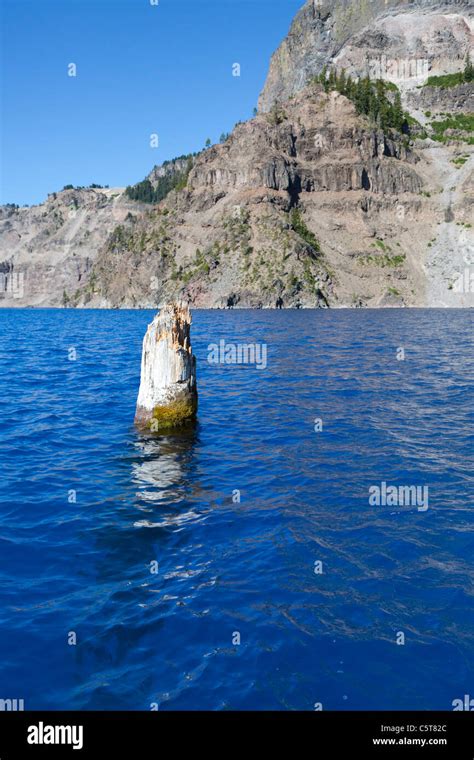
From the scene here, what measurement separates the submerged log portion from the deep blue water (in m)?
1.02

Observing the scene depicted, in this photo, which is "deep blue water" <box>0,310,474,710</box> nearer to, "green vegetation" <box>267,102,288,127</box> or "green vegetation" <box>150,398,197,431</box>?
"green vegetation" <box>150,398,197,431</box>

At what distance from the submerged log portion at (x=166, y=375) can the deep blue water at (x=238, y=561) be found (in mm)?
1016

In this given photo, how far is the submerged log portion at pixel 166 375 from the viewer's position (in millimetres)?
22062

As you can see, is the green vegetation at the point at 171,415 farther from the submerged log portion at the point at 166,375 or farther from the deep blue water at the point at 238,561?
the deep blue water at the point at 238,561

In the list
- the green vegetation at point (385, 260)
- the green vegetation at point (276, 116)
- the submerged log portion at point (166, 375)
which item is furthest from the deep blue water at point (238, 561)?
the green vegetation at point (276, 116)

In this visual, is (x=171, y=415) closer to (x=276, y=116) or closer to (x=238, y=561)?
(x=238, y=561)

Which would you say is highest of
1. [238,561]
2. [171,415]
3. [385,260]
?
[385,260]

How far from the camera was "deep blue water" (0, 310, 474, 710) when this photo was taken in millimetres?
8062

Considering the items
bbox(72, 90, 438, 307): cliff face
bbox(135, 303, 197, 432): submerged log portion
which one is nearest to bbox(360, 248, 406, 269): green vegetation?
bbox(72, 90, 438, 307): cliff face

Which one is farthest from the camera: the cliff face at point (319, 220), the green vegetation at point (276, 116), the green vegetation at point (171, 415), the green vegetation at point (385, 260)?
the green vegetation at point (276, 116)

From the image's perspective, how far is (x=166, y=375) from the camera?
22.3 meters

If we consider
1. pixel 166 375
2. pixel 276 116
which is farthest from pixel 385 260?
pixel 166 375

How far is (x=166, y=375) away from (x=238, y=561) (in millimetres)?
11711

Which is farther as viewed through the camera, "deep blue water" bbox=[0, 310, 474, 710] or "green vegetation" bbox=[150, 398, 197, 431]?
"green vegetation" bbox=[150, 398, 197, 431]
